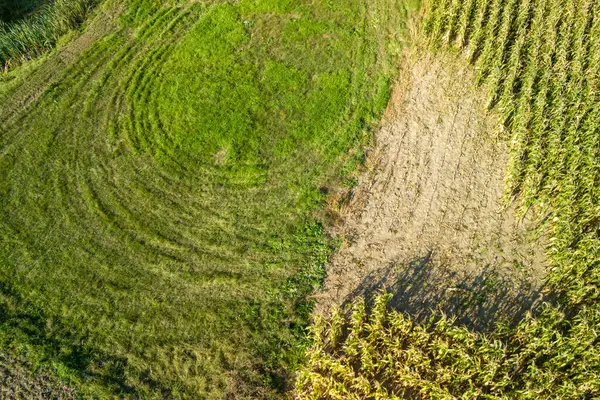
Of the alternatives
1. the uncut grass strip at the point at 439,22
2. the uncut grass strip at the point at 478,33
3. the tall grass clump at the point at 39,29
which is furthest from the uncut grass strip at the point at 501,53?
the tall grass clump at the point at 39,29

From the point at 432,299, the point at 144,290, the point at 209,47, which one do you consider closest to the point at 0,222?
the point at 144,290

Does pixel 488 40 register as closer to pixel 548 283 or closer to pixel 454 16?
pixel 454 16

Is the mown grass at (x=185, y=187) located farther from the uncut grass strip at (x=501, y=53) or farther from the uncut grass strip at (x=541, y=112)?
the uncut grass strip at (x=541, y=112)

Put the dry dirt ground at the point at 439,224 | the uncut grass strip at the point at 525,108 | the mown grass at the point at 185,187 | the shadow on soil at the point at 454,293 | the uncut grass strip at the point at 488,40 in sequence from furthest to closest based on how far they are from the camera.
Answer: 1. the uncut grass strip at the point at 488,40
2. the uncut grass strip at the point at 525,108
3. the dry dirt ground at the point at 439,224
4. the shadow on soil at the point at 454,293
5. the mown grass at the point at 185,187

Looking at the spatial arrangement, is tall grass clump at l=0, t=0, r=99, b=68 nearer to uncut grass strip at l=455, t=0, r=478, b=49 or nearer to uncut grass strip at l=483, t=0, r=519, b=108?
uncut grass strip at l=455, t=0, r=478, b=49

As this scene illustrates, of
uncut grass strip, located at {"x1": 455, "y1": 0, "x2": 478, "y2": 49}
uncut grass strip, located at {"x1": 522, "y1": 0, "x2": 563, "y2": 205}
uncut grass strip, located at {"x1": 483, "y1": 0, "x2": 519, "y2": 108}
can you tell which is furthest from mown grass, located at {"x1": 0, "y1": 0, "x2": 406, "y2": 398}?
uncut grass strip, located at {"x1": 522, "y1": 0, "x2": 563, "y2": 205}
